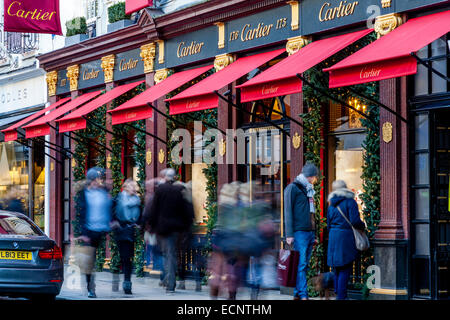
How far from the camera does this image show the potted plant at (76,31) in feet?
78.8

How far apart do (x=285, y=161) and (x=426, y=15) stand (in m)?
4.07

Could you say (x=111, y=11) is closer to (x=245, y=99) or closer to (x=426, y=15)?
(x=245, y=99)

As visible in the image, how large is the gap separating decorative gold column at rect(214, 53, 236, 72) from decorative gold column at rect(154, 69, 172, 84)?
194 cm

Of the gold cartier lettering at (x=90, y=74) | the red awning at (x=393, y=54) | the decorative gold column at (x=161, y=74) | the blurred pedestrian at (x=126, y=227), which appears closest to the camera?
the red awning at (x=393, y=54)

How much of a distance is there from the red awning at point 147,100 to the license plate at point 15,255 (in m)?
4.92

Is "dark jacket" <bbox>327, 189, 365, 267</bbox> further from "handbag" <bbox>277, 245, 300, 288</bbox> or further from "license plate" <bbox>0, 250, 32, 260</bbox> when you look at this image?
"license plate" <bbox>0, 250, 32, 260</bbox>

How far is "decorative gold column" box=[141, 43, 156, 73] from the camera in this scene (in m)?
20.6

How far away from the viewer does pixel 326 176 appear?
16.1 meters

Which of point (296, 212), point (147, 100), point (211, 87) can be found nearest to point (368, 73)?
point (296, 212)

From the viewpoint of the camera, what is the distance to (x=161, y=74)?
66.3 feet

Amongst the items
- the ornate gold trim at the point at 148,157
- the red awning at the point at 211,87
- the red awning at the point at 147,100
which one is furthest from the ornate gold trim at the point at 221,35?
the ornate gold trim at the point at 148,157

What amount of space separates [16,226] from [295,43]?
222 inches

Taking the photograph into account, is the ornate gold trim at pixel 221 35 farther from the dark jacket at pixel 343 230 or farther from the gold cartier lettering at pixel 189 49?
the dark jacket at pixel 343 230

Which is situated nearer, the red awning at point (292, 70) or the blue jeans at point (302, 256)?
the blue jeans at point (302, 256)
